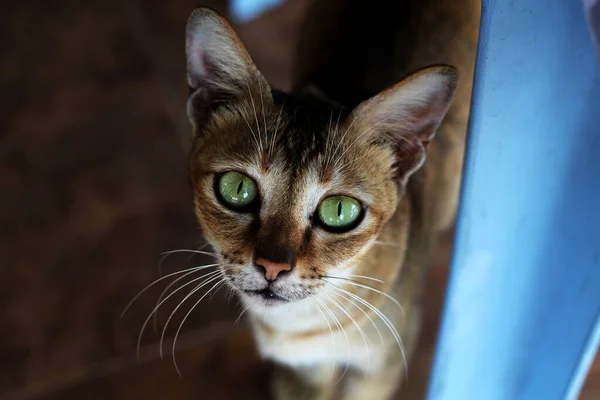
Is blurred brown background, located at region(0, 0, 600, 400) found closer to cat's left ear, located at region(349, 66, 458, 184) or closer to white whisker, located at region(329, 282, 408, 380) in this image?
white whisker, located at region(329, 282, 408, 380)

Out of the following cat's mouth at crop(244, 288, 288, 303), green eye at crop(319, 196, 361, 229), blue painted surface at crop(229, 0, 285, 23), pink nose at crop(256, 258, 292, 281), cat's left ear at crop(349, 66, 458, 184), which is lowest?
cat's mouth at crop(244, 288, 288, 303)

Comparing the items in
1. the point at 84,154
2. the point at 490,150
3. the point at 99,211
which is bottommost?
the point at 99,211

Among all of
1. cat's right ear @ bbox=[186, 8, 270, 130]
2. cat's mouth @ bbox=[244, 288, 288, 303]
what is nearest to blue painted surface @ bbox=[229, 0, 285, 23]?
cat's right ear @ bbox=[186, 8, 270, 130]

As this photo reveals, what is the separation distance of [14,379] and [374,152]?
1066 millimetres

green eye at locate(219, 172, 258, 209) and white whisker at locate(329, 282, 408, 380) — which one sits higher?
green eye at locate(219, 172, 258, 209)

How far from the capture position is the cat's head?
0.82 meters

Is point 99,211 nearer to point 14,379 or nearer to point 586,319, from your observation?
point 14,379

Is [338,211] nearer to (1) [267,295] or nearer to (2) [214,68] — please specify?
(1) [267,295]

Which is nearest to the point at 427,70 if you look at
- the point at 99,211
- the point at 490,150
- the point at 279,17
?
the point at 490,150

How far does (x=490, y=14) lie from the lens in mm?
625

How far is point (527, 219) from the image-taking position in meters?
0.81

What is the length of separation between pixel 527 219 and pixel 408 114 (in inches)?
8.4

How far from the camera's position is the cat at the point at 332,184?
0.83 meters

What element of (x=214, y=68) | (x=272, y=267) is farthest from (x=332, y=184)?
Answer: (x=214, y=68)
